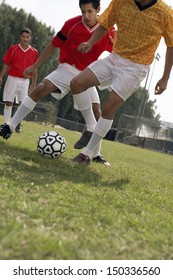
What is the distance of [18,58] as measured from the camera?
920 cm

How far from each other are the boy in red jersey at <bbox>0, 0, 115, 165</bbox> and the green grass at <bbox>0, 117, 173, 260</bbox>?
6.00ft

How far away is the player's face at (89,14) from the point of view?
5627mm

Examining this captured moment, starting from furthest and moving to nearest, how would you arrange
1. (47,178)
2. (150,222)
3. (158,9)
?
(158,9), (47,178), (150,222)

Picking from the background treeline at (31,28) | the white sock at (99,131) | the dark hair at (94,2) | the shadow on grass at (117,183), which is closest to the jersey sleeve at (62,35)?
the dark hair at (94,2)

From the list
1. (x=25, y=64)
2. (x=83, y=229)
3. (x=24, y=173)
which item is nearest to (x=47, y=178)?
(x=24, y=173)

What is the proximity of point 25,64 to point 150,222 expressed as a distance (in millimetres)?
7128

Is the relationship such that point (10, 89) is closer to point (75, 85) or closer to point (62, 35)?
point (62, 35)

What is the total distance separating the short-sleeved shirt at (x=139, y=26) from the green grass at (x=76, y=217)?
1810mm

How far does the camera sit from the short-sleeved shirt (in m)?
4.84

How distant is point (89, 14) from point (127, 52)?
3.58 ft

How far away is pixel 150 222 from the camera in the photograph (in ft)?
9.04

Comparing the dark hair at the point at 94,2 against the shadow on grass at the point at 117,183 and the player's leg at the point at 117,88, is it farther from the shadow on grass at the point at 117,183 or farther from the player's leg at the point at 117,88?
the shadow on grass at the point at 117,183

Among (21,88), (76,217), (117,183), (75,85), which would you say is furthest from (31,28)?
(76,217)
